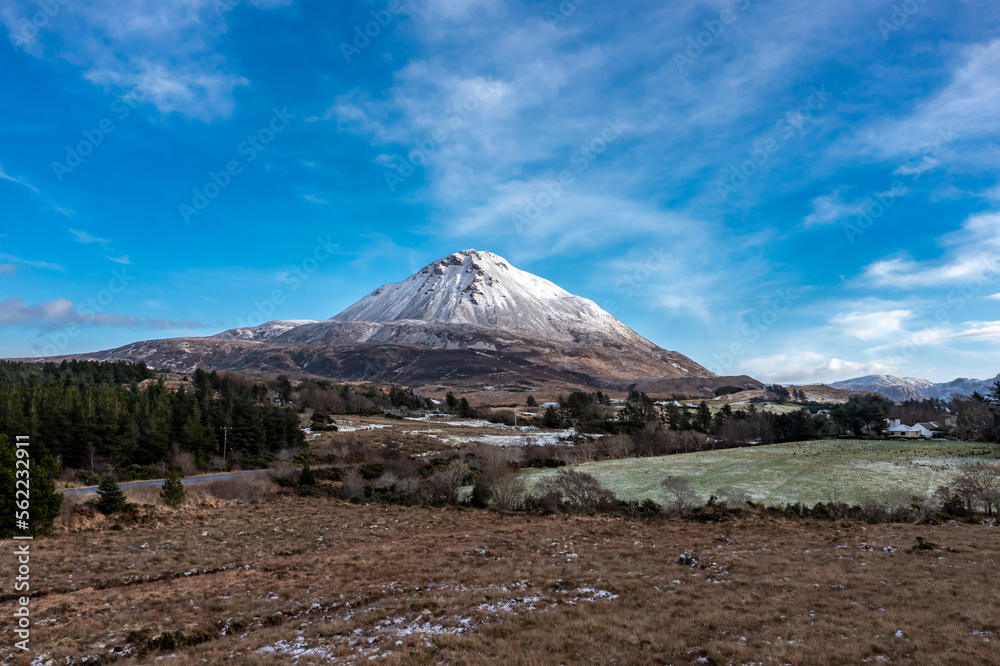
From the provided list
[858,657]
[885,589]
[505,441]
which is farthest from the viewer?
[505,441]

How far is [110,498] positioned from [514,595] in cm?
3248

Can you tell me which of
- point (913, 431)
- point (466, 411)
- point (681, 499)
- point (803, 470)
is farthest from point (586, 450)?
point (913, 431)

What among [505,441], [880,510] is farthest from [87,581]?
[505,441]

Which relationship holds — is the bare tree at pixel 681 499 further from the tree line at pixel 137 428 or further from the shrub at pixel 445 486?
the tree line at pixel 137 428

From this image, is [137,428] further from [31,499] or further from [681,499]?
[681,499]

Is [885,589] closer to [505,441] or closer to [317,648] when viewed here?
[317,648]

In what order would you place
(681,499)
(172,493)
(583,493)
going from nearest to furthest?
1. (172,493)
2. (681,499)
3. (583,493)

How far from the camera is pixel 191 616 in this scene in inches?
674

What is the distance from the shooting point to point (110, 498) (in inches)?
1346

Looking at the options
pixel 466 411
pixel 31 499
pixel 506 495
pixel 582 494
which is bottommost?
pixel 506 495

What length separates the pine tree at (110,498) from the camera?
3388 cm

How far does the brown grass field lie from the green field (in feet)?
53.8

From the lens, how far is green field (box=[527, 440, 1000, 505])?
4744 centimetres

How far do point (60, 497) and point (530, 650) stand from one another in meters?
33.4
